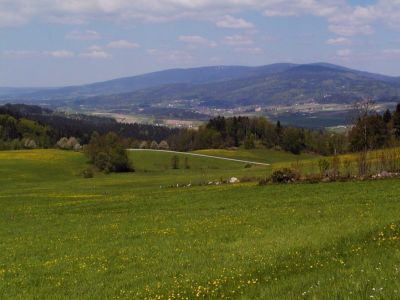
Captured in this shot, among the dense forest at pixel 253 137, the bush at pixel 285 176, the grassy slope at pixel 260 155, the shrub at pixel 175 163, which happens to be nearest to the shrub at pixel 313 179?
the bush at pixel 285 176

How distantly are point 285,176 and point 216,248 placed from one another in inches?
1146

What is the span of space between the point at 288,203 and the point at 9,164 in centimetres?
8404

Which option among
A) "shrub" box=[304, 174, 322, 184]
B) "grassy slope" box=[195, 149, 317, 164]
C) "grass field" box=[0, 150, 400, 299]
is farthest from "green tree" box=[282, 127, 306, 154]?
"grass field" box=[0, 150, 400, 299]

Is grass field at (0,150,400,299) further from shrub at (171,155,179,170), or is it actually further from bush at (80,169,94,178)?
shrub at (171,155,179,170)

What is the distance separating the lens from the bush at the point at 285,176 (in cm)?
4600

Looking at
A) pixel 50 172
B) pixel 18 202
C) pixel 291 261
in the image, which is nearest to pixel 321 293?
pixel 291 261

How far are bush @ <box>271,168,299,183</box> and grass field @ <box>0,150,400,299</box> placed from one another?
23.2 ft

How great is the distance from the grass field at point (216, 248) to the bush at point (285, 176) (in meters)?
7.06

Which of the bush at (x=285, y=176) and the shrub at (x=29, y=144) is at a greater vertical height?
the bush at (x=285, y=176)

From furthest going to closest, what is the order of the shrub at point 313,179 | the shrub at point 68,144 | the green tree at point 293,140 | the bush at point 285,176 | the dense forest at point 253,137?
the shrub at point 68,144, the dense forest at point 253,137, the green tree at point 293,140, the bush at point 285,176, the shrub at point 313,179

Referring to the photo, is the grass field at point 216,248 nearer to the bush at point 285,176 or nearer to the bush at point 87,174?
the bush at point 285,176

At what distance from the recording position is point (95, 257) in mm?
18625

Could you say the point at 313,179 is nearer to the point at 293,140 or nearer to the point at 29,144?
the point at 293,140

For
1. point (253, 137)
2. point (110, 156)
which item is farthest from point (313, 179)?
point (253, 137)
